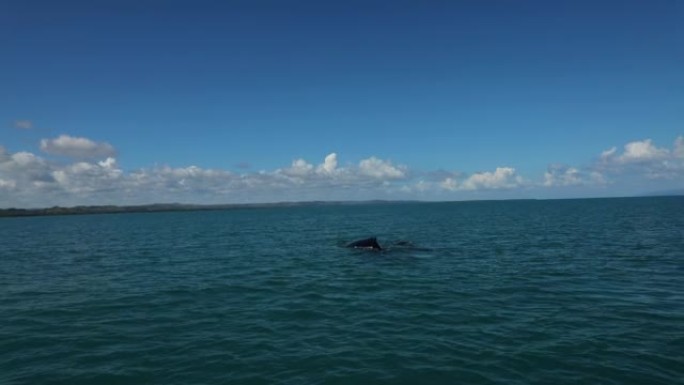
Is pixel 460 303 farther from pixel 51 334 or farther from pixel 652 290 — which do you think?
pixel 51 334

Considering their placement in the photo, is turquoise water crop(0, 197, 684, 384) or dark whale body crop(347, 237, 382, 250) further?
dark whale body crop(347, 237, 382, 250)

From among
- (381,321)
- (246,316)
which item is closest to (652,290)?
(381,321)

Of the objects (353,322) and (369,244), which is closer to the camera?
(353,322)

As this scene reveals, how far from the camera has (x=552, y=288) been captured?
2859 centimetres

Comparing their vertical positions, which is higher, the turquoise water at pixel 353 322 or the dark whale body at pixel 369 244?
the dark whale body at pixel 369 244

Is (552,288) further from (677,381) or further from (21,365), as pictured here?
(21,365)

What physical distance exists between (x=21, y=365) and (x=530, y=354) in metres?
19.1

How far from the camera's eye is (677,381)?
48.2ft

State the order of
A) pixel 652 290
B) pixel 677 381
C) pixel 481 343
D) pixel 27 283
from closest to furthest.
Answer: pixel 677 381 → pixel 481 343 → pixel 652 290 → pixel 27 283

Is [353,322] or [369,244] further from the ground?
[369,244]

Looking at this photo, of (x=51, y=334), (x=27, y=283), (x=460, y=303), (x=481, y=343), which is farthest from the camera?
(x=27, y=283)

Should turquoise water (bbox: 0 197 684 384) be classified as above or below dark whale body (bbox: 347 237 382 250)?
below

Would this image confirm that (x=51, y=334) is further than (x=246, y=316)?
No

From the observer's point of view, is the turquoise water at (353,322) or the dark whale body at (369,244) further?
the dark whale body at (369,244)
